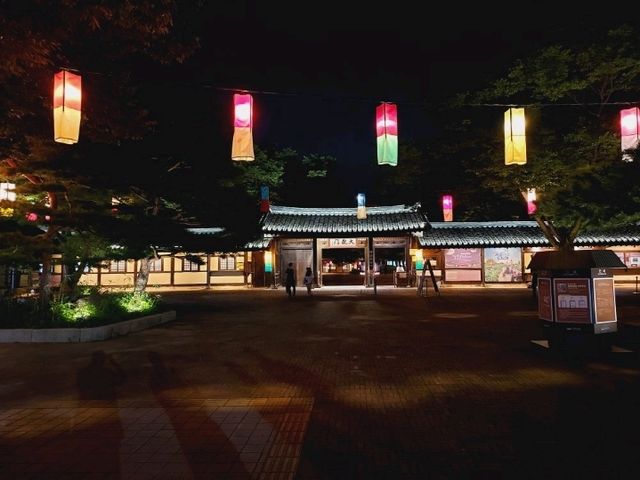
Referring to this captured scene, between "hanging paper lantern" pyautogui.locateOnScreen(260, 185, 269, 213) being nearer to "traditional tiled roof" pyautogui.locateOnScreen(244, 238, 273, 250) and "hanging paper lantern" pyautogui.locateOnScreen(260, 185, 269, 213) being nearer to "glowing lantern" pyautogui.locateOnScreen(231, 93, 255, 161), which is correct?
"traditional tiled roof" pyautogui.locateOnScreen(244, 238, 273, 250)

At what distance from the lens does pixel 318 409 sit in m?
5.57

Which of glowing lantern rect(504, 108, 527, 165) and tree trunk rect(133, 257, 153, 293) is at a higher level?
glowing lantern rect(504, 108, 527, 165)

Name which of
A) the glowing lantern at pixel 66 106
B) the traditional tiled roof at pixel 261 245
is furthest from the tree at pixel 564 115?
the traditional tiled roof at pixel 261 245

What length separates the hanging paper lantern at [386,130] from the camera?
12.2 meters

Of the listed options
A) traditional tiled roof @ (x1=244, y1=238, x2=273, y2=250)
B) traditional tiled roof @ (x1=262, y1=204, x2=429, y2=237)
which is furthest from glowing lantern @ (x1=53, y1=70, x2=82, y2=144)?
traditional tiled roof @ (x1=244, y1=238, x2=273, y2=250)

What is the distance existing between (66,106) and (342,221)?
70.2 feet

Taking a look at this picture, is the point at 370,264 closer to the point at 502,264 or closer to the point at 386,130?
the point at 502,264

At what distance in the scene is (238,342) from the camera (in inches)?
405

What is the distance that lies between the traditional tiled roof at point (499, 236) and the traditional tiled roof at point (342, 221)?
1.79 meters

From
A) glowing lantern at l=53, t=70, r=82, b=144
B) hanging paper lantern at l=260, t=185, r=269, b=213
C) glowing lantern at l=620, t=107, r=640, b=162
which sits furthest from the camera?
hanging paper lantern at l=260, t=185, r=269, b=213

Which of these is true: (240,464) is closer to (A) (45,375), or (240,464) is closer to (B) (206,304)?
(A) (45,375)

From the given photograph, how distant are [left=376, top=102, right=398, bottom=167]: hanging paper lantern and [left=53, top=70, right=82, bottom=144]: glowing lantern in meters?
7.24

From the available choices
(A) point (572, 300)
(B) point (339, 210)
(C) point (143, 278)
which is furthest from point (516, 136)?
(B) point (339, 210)

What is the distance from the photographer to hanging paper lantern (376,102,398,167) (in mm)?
12203
